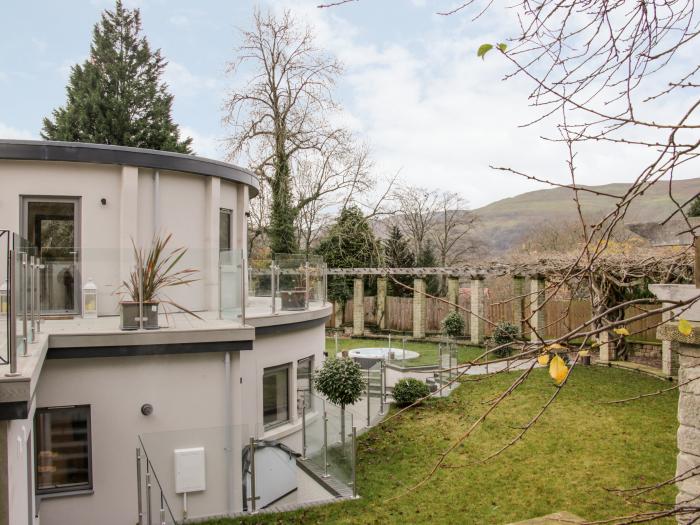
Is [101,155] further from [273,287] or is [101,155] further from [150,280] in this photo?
[273,287]

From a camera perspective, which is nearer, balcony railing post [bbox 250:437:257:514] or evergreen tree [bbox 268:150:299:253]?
balcony railing post [bbox 250:437:257:514]

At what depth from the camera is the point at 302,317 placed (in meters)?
12.0

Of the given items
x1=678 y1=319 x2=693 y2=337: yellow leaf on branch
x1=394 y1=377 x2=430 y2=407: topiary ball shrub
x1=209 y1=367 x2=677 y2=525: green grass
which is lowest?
x1=209 y1=367 x2=677 y2=525: green grass

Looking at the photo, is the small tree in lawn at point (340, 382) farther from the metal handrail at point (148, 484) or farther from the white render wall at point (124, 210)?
the metal handrail at point (148, 484)

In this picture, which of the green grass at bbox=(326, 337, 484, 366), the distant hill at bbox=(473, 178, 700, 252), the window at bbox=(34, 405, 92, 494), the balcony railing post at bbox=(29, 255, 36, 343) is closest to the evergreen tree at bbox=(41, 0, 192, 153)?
the green grass at bbox=(326, 337, 484, 366)

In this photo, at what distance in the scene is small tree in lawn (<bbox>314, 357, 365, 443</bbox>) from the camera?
1195 cm

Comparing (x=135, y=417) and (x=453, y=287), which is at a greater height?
(x=453, y=287)

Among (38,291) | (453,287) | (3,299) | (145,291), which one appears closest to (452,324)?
(453,287)

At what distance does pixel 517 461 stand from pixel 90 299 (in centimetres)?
820

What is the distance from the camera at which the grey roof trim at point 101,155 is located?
10297 millimetres

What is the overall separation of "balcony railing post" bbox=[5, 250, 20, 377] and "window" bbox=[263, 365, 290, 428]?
6500 mm

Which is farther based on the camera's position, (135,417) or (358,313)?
(358,313)

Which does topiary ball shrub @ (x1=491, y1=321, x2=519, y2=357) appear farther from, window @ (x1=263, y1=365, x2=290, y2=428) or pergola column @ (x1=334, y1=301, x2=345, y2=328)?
pergola column @ (x1=334, y1=301, x2=345, y2=328)

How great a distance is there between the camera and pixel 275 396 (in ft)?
37.9
